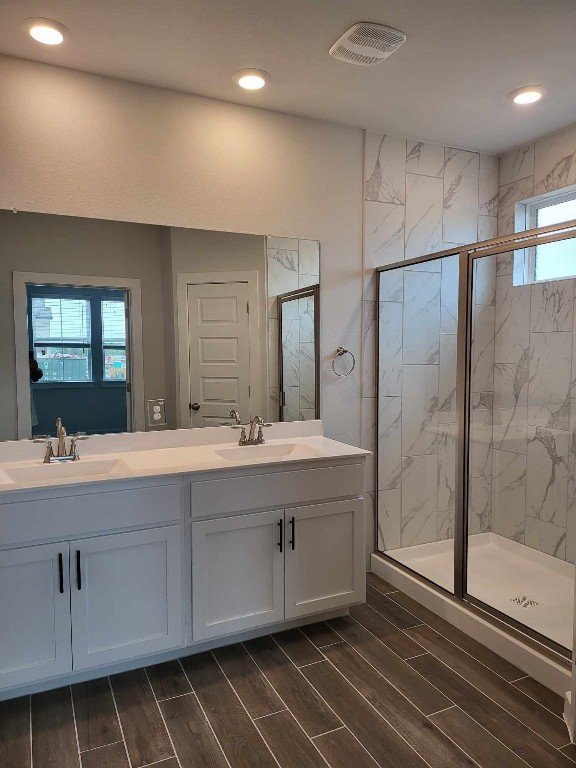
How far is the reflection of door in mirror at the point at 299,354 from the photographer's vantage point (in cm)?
295

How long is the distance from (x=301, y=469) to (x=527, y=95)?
214 centimetres

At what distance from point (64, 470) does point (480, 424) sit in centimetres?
215

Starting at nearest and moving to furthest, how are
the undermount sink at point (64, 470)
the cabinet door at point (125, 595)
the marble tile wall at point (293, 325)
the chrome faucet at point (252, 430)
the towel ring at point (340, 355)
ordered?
1. the cabinet door at point (125, 595)
2. the undermount sink at point (64, 470)
3. the chrome faucet at point (252, 430)
4. the marble tile wall at point (293, 325)
5. the towel ring at point (340, 355)

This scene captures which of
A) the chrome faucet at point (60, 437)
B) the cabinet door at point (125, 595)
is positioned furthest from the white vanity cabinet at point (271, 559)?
the chrome faucet at point (60, 437)

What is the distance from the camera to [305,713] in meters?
1.99

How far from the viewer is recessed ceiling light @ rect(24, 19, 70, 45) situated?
6.70 feet

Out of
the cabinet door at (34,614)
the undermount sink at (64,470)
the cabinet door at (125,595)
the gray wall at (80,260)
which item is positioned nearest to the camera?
the cabinet door at (34,614)

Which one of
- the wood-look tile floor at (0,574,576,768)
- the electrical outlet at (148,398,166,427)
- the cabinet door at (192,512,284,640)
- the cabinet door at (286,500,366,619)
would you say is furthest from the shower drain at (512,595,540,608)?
the electrical outlet at (148,398,166,427)

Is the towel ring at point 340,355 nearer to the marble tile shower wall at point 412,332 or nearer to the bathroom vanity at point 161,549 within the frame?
the marble tile shower wall at point 412,332

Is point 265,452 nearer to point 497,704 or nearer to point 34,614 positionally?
point 34,614

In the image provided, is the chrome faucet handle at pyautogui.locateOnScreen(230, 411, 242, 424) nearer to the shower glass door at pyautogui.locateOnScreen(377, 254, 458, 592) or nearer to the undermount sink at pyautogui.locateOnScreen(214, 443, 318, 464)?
the undermount sink at pyautogui.locateOnScreen(214, 443, 318, 464)

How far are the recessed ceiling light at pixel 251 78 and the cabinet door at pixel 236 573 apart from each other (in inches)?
78.0

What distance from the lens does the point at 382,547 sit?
331cm

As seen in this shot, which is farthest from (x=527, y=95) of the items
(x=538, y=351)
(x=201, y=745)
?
(x=201, y=745)
